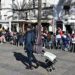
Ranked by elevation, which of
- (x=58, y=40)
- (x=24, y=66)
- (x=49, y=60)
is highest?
(x=49, y=60)

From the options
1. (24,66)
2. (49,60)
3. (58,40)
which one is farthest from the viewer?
(58,40)

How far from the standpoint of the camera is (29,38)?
12.7 m

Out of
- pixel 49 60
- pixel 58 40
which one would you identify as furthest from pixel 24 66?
pixel 58 40

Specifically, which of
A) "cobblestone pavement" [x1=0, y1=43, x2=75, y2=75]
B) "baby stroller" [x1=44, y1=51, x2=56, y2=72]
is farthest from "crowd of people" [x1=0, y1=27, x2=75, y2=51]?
"baby stroller" [x1=44, y1=51, x2=56, y2=72]

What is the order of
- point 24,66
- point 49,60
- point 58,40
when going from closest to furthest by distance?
point 49,60, point 24,66, point 58,40

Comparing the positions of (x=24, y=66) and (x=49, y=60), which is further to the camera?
(x=24, y=66)

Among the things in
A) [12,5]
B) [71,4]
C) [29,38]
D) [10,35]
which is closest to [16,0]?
[12,5]

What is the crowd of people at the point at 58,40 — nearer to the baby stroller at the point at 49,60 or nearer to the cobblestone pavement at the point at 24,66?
the cobblestone pavement at the point at 24,66

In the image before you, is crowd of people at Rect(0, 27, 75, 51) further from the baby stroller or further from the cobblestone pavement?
the baby stroller

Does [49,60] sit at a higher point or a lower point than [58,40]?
higher

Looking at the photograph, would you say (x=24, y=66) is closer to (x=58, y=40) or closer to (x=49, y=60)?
(x=49, y=60)

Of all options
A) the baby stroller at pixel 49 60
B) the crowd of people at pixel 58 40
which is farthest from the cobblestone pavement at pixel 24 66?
the crowd of people at pixel 58 40

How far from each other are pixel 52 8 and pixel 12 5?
9852 mm

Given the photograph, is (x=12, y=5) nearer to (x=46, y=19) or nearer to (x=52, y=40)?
(x=46, y=19)
